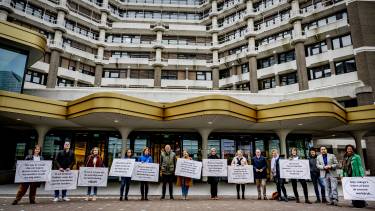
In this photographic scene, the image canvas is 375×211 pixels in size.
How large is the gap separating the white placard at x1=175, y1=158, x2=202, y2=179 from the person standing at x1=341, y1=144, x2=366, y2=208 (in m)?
5.45

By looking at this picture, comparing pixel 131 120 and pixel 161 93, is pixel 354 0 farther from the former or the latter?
pixel 131 120

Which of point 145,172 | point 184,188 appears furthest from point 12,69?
point 184,188

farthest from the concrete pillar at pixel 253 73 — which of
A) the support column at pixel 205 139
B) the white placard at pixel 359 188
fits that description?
the white placard at pixel 359 188

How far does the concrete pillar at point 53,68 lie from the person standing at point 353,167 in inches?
1353

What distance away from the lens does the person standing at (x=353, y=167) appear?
29.7ft

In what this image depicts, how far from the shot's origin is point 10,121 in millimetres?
17109

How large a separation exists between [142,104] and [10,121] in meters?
9.39

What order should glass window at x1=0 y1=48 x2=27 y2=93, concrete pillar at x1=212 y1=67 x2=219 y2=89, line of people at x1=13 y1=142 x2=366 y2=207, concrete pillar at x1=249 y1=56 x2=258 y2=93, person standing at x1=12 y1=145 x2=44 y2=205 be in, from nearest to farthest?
person standing at x1=12 y1=145 x2=44 y2=205
line of people at x1=13 y1=142 x2=366 y2=207
glass window at x1=0 y1=48 x2=27 y2=93
concrete pillar at x1=249 y1=56 x2=258 y2=93
concrete pillar at x1=212 y1=67 x2=219 y2=89

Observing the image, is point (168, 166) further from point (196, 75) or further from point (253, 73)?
point (196, 75)

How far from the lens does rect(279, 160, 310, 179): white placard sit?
10258mm

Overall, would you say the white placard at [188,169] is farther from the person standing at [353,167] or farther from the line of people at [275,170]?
the person standing at [353,167]

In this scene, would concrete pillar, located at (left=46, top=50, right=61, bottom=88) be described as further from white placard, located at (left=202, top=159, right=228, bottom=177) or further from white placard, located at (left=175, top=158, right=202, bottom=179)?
white placard, located at (left=202, top=159, right=228, bottom=177)

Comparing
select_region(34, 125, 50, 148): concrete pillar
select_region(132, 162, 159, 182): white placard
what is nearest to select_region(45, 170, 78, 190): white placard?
select_region(132, 162, 159, 182): white placard

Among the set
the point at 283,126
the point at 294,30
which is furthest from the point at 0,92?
the point at 294,30
